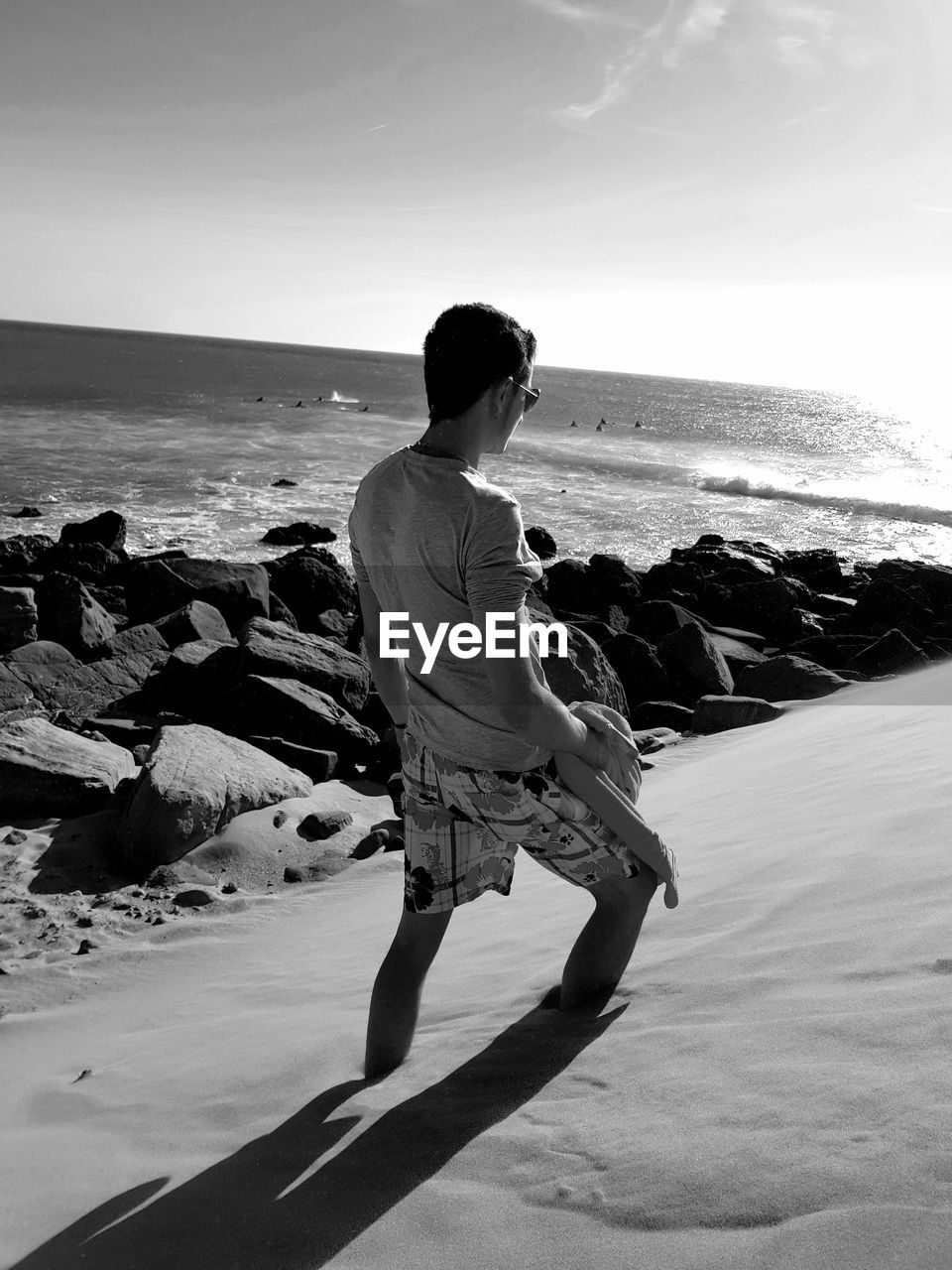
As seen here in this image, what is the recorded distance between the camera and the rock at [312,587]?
11992mm

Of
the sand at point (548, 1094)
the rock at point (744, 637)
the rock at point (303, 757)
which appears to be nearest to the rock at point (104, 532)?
the rock at point (744, 637)

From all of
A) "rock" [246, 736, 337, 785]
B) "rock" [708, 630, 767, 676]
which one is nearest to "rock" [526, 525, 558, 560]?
"rock" [708, 630, 767, 676]

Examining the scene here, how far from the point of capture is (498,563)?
1.96 metres

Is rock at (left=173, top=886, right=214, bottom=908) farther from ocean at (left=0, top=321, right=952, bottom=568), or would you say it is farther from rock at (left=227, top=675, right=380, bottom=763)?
ocean at (left=0, top=321, right=952, bottom=568)

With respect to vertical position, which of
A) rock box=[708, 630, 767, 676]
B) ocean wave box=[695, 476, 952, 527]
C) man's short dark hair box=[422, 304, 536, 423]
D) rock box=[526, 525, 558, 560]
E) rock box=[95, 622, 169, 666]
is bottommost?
rock box=[95, 622, 169, 666]

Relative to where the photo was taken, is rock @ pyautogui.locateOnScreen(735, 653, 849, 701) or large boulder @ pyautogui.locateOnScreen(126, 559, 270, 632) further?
large boulder @ pyautogui.locateOnScreen(126, 559, 270, 632)

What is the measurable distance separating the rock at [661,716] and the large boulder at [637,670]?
15.5 inches

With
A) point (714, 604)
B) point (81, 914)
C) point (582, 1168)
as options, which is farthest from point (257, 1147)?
point (714, 604)

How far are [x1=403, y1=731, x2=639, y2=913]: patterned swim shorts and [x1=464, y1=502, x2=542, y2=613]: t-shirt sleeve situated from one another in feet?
1.48

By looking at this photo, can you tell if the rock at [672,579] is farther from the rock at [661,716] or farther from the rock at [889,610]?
the rock at [661,716]

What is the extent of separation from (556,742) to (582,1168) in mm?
820

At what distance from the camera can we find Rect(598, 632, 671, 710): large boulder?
8.74 metres

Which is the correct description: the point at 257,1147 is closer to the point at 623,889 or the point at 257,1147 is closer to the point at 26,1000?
the point at 623,889

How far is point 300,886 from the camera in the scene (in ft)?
16.1
